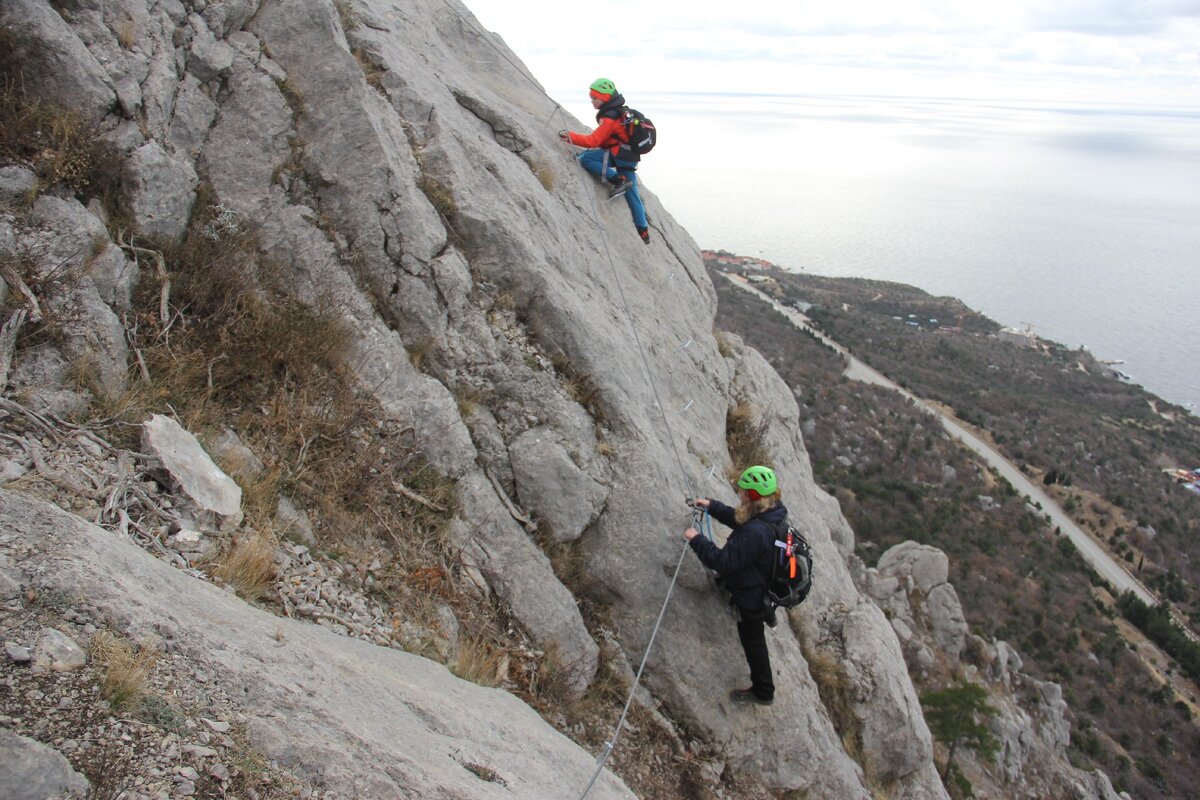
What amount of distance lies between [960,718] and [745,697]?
13992 millimetres

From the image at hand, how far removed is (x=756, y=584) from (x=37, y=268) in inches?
233

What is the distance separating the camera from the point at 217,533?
4309mm

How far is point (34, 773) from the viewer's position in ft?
7.51

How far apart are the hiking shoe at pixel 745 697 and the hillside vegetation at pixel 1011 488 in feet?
83.3

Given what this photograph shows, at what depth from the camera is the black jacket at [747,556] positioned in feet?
19.7

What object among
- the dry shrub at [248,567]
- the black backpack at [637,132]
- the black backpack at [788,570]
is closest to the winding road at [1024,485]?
the black backpack at [637,132]

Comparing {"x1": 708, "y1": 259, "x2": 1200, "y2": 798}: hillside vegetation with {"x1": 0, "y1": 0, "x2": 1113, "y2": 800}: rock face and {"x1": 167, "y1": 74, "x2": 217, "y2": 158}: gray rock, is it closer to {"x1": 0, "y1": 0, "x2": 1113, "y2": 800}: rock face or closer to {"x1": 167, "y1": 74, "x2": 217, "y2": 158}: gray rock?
{"x1": 0, "y1": 0, "x2": 1113, "y2": 800}: rock face

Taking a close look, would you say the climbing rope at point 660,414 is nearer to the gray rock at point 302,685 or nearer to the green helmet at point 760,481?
the green helmet at point 760,481

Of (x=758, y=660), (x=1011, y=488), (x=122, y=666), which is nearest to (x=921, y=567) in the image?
(x=758, y=660)

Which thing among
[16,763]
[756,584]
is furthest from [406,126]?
[16,763]

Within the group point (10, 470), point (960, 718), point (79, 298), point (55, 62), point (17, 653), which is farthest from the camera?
point (960, 718)

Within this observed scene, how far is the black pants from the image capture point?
632cm

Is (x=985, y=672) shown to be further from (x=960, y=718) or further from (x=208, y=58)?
(x=208, y=58)

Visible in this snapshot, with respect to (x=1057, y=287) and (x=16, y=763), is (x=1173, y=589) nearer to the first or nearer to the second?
(x=16, y=763)
